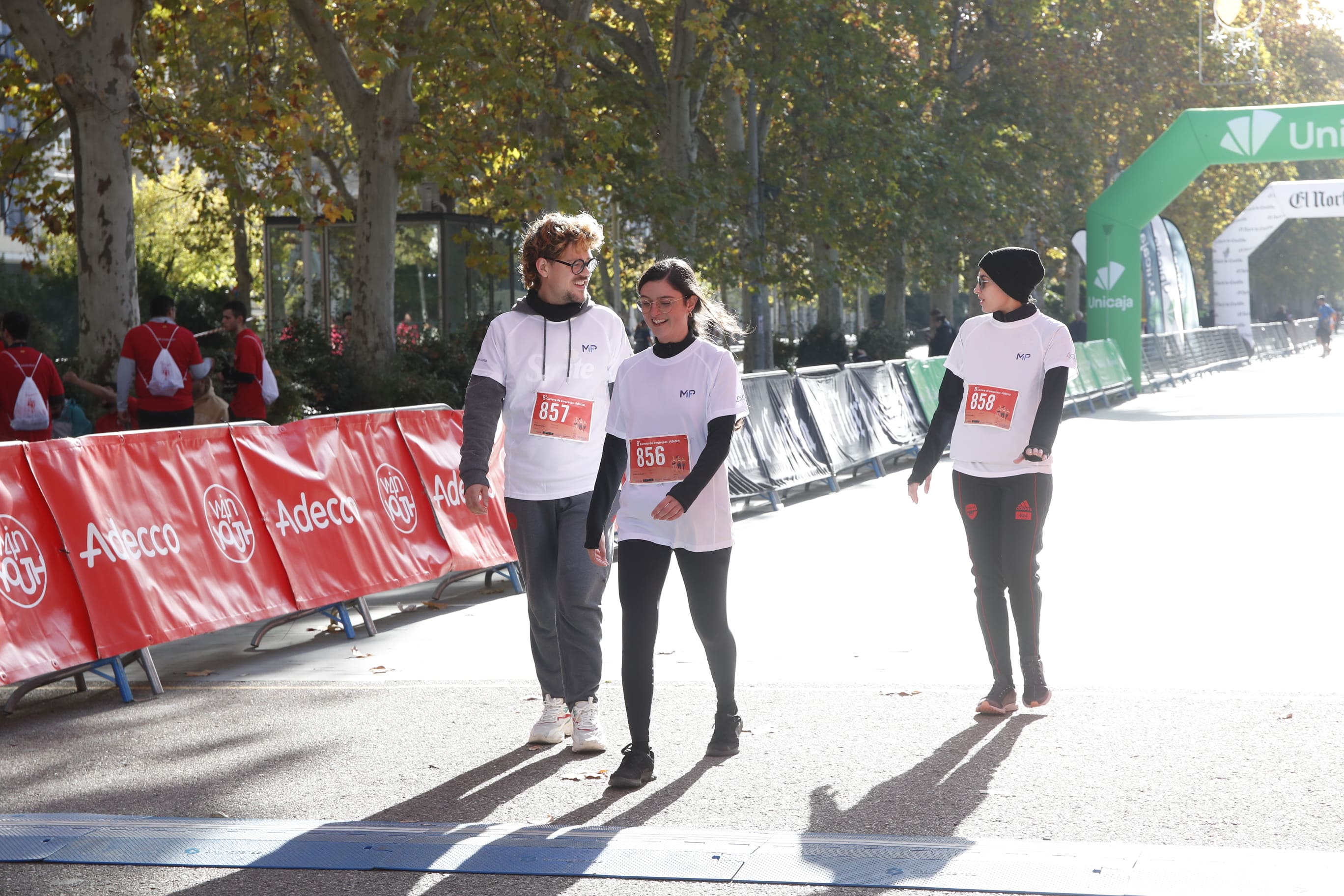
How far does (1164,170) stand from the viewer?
30156 millimetres

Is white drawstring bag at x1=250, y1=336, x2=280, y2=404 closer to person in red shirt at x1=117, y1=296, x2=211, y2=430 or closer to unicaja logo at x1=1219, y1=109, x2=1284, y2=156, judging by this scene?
person in red shirt at x1=117, y1=296, x2=211, y2=430

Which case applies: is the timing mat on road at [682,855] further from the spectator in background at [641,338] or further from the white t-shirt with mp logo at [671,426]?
the spectator in background at [641,338]

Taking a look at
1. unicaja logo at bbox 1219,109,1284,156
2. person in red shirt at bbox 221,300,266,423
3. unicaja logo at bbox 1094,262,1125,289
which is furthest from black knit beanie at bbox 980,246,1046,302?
unicaja logo at bbox 1094,262,1125,289

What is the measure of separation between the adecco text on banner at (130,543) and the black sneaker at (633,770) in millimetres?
2838

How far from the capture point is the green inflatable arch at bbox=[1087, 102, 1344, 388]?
28.4 m

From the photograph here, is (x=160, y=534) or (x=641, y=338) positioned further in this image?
(x=641, y=338)

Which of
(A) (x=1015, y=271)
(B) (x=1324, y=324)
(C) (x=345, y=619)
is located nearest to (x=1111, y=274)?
(B) (x=1324, y=324)

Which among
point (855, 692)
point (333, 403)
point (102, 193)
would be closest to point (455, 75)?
point (333, 403)

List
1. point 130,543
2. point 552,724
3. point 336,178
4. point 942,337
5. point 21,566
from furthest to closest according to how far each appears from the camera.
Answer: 1. point 336,178
2. point 942,337
3. point 130,543
4. point 21,566
5. point 552,724

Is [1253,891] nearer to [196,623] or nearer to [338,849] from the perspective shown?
[338,849]

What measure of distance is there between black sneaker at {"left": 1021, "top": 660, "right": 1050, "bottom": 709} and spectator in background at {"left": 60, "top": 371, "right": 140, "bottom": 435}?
838 centimetres

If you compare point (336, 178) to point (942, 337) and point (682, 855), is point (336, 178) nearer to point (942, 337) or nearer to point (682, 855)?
point (942, 337)

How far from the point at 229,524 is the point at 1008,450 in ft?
12.6

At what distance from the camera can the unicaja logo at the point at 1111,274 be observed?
103 ft
